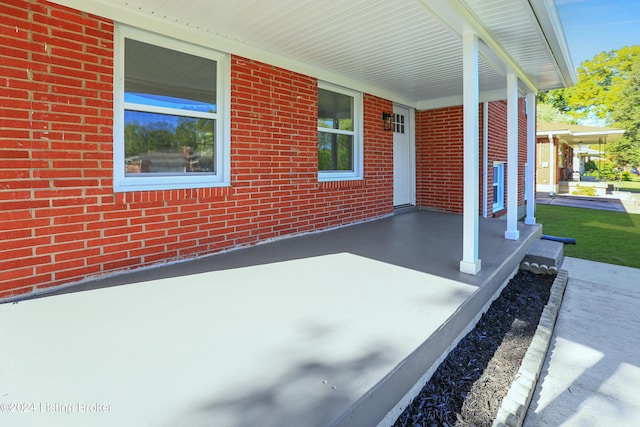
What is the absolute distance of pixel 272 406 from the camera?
1.44 metres

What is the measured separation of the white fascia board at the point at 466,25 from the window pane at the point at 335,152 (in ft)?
8.28

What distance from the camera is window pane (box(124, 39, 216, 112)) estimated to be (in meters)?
3.40

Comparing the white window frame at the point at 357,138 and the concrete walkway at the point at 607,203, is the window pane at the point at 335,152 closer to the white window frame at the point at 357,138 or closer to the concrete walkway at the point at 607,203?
the white window frame at the point at 357,138

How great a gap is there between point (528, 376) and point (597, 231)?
8.30m

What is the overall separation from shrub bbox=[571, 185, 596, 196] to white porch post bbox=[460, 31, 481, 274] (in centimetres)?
1810

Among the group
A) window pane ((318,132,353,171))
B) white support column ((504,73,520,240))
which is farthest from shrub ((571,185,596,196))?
window pane ((318,132,353,171))

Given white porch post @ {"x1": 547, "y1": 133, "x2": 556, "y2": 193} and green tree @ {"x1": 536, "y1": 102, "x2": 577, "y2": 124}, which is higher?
green tree @ {"x1": 536, "y1": 102, "x2": 577, "y2": 124}

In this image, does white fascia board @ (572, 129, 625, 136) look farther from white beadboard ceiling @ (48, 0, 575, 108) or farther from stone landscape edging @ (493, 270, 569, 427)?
stone landscape edging @ (493, 270, 569, 427)

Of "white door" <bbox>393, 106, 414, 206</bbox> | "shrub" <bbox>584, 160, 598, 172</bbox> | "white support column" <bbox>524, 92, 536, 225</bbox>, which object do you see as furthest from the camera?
"shrub" <bbox>584, 160, 598, 172</bbox>

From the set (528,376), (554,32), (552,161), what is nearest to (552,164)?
(552,161)

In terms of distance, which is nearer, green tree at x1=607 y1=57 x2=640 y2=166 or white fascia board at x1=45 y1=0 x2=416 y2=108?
white fascia board at x1=45 y1=0 x2=416 y2=108

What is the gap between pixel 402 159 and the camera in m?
7.76

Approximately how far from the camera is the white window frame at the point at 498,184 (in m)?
8.54

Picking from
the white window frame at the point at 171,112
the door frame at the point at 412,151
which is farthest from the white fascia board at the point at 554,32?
the white window frame at the point at 171,112
